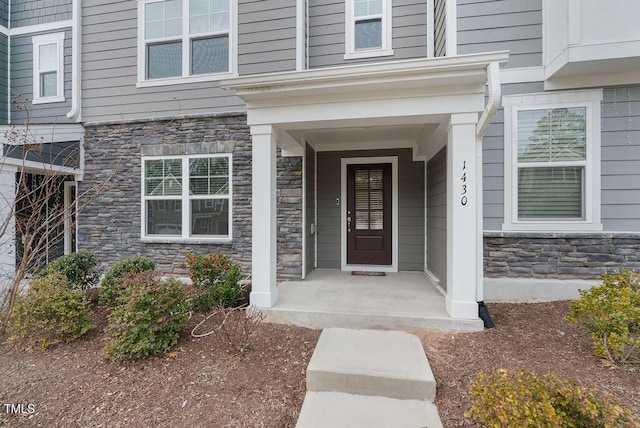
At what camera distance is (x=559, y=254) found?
12.9ft

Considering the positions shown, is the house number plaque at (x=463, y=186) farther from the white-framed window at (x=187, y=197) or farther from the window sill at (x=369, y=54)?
the white-framed window at (x=187, y=197)

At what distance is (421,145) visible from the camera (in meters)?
4.90

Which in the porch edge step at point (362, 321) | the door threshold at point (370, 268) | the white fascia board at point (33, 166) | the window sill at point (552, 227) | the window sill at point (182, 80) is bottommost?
the porch edge step at point (362, 321)

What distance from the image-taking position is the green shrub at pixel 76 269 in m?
4.05

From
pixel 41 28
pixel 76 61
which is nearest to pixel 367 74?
pixel 76 61

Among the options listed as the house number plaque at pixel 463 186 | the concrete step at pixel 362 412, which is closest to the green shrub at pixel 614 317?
the house number plaque at pixel 463 186

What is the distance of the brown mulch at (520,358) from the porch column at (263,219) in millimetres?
1790

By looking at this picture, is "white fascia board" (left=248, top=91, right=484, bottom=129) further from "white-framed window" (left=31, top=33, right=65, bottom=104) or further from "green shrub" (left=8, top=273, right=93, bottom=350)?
"white-framed window" (left=31, top=33, right=65, bottom=104)

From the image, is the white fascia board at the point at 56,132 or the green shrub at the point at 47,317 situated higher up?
the white fascia board at the point at 56,132

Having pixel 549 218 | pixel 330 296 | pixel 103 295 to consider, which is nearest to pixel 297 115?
pixel 330 296

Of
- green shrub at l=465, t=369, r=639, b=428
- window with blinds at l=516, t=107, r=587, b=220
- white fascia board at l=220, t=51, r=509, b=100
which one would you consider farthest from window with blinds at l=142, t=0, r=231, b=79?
green shrub at l=465, t=369, r=639, b=428

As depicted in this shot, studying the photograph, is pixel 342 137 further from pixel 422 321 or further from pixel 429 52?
pixel 422 321

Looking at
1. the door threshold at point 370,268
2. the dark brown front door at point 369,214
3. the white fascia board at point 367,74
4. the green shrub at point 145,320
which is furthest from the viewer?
the dark brown front door at point 369,214

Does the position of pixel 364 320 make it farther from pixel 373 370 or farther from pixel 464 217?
pixel 464 217
